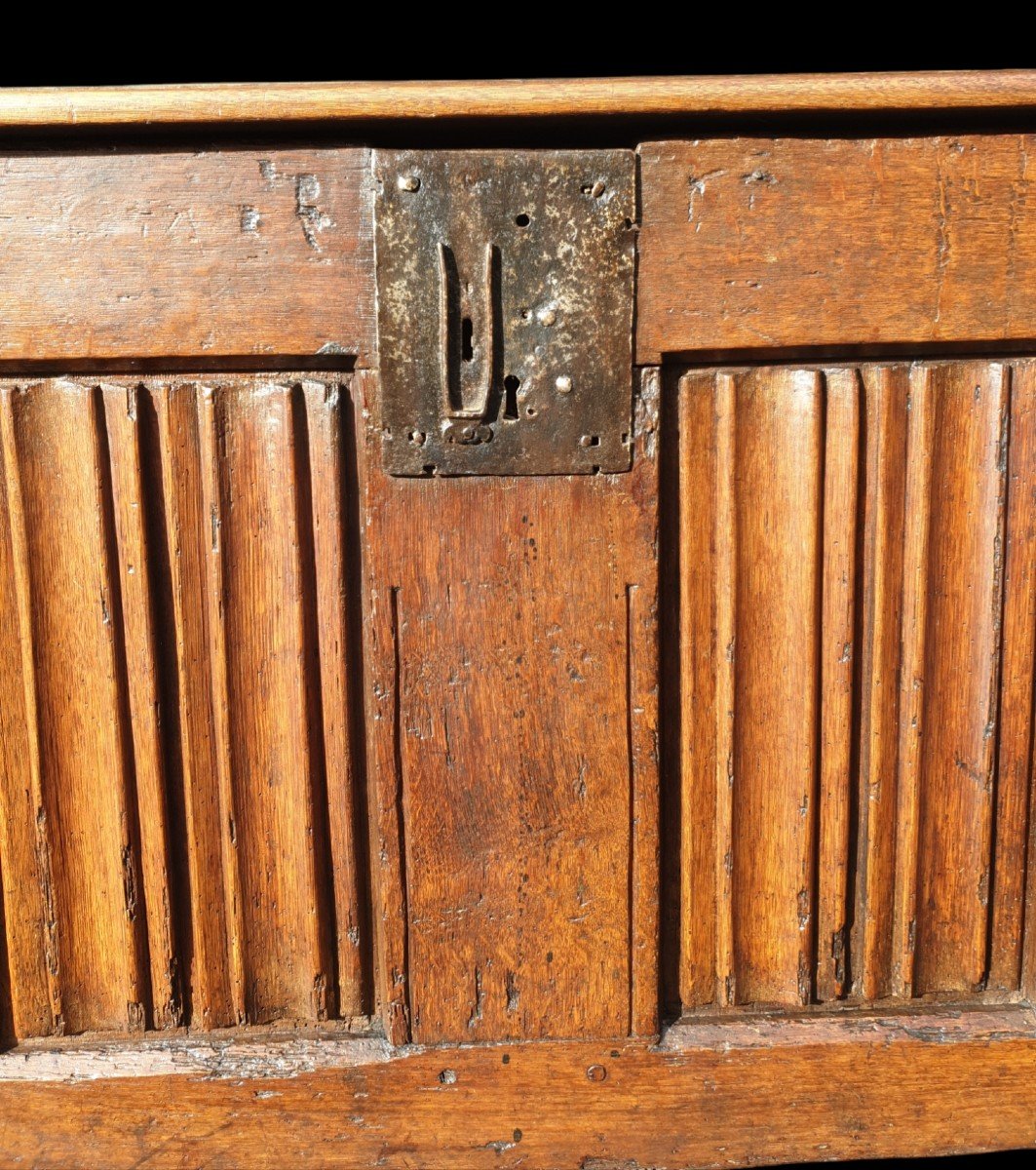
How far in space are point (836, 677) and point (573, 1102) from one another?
22.6 inches

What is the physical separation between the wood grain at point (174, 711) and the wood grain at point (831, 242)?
38 cm

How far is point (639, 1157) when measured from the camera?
4.41ft

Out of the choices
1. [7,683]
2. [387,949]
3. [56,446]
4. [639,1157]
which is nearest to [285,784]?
[387,949]

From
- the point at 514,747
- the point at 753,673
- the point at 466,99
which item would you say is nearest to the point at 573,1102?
the point at 514,747

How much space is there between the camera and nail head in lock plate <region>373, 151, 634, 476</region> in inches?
45.7

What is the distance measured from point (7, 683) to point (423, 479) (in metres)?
0.51

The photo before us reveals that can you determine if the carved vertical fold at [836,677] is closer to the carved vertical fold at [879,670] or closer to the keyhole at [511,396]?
the carved vertical fold at [879,670]

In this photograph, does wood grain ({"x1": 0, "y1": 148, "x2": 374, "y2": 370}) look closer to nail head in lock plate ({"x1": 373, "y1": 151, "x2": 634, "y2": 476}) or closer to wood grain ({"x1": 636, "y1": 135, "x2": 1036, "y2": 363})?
nail head in lock plate ({"x1": 373, "y1": 151, "x2": 634, "y2": 476})

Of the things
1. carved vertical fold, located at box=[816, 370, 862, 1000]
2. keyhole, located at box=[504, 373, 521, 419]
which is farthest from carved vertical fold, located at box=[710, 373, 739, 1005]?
keyhole, located at box=[504, 373, 521, 419]

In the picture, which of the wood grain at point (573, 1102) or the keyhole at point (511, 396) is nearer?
the keyhole at point (511, 396)

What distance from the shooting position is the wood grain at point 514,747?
4.04ft

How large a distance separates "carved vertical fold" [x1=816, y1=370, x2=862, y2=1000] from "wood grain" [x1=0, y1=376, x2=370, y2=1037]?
1.71 ft

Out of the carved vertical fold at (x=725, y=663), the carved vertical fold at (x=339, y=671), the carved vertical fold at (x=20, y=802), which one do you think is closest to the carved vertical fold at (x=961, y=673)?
the carved vertical fold at (x=725, y=663)

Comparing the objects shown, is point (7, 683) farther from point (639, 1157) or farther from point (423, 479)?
point (639, 1157)
